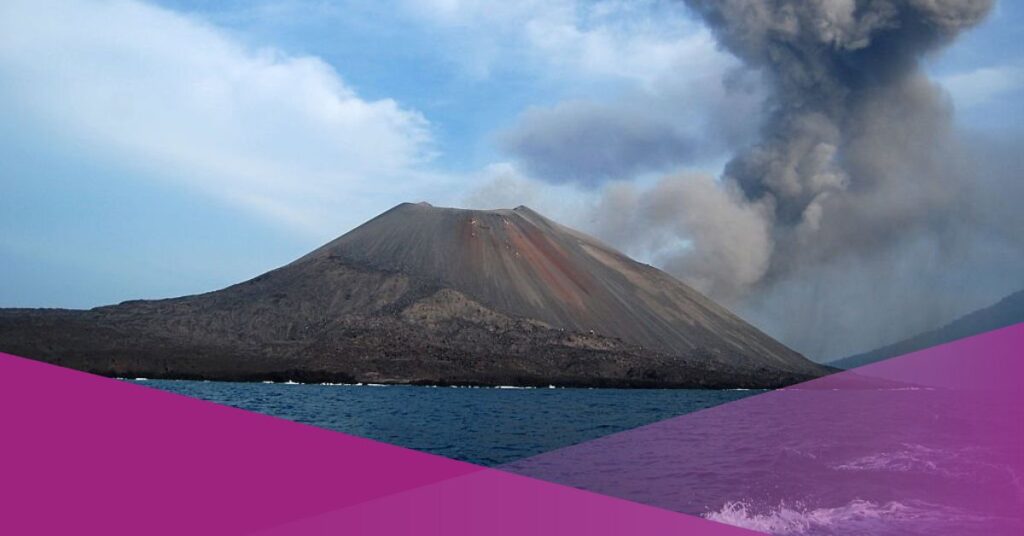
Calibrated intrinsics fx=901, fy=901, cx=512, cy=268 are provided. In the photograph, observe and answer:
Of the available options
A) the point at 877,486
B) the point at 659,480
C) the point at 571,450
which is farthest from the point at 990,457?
the point at 571,450

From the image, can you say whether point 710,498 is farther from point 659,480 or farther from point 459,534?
point 459,534

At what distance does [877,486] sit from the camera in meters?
36.6

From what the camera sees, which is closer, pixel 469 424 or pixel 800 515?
pixel 800 515

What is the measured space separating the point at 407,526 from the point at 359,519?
1.13 meters

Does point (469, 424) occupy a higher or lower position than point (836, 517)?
higher
